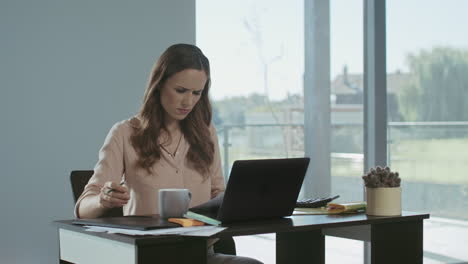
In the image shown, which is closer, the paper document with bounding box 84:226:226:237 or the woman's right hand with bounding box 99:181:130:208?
the paper document with bounding box 84:226:226:237

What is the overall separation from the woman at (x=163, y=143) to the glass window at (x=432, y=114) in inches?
84.4

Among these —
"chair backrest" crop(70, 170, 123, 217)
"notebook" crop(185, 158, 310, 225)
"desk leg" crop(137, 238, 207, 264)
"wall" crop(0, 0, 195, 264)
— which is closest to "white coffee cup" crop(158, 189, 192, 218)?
"notebook" crop(185, 158, 310, 225)

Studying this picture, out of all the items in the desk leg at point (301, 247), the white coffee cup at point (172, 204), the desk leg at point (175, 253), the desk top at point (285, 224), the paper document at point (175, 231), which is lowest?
the desk leg at point (301, 247)

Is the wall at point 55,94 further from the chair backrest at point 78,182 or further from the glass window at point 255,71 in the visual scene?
the glass window at point 255,71

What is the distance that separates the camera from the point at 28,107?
332 cm

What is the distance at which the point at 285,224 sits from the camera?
1976 mm

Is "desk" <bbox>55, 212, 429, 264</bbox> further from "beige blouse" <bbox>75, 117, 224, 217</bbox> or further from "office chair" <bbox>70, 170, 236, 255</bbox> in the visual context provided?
"beige blouse" <bbox>75, 117, 224, 217</bbox>

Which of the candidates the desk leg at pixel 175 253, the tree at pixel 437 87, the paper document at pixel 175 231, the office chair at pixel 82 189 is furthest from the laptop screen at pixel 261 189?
the tree at pixel 437 87

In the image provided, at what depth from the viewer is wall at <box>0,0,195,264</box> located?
10.8ft

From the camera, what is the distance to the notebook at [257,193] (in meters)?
1.95

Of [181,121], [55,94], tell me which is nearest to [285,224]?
[181,121]

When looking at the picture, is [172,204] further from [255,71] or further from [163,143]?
[255,71]

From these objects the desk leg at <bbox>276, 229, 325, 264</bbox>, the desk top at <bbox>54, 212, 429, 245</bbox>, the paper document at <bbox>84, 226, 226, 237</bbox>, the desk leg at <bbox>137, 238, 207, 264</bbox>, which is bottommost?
the desk leg at <bbox>276, 229, 325, 264</bbox>

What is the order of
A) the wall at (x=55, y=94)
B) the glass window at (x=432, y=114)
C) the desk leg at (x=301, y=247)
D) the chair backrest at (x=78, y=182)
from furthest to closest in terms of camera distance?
the glass window at (x=432, y=114) → the wall at (x=55, y=94) → the chair backrest at (x=78, y=182) → the desk leg at (x=301, y=247)
